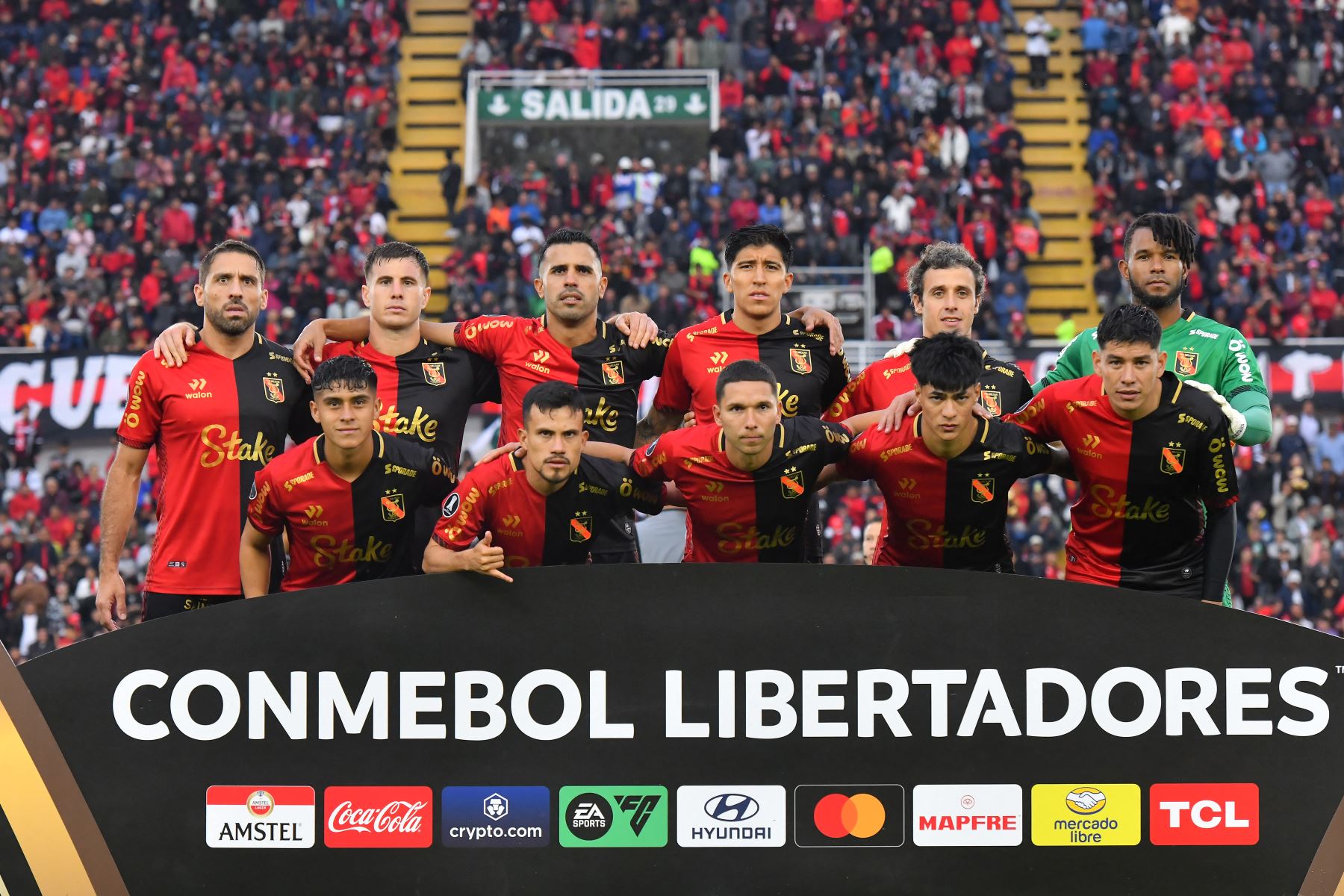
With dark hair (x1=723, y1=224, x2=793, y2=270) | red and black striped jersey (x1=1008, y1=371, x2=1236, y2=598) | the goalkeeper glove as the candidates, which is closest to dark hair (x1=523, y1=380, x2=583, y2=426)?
dark hair (x1=723, y1=224, x2=793, y2=270)

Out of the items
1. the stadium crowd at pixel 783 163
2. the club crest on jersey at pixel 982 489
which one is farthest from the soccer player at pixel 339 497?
the stadium crowd at pixel 783 163

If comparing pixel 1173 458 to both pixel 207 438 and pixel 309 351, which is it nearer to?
pixel 309 351

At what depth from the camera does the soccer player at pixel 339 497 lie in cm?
579

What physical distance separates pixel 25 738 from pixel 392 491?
1.59m

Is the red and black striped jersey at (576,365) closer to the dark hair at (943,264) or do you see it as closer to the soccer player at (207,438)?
the soccer player at (207,438)

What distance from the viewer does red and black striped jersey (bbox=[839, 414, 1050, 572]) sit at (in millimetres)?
5840

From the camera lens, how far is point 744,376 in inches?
228

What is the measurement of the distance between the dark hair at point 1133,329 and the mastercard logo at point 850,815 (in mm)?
1950

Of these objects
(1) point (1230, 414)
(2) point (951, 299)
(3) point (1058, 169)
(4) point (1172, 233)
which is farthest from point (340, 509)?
(3) point (1058, 169)

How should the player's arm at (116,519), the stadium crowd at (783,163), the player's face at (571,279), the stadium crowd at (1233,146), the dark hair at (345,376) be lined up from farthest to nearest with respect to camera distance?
the stadium crowd at (783,163)
the stadium crowd at (1233,146)
the player's face at (571,279)
the player's arm at (116,519)
the dark hair at (345,376)

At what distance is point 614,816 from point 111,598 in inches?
101

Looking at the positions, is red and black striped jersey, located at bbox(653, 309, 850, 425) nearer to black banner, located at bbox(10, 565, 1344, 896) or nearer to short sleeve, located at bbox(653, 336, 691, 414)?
short sleeve, located at bbox(653, 336, 691, 414)

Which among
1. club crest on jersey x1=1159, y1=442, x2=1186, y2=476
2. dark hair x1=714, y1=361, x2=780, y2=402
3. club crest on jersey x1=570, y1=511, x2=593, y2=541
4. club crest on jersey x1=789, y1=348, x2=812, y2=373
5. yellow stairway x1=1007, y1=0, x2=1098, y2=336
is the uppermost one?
yellow stairway x1=1007, y1=0, x2=1098, y2=336

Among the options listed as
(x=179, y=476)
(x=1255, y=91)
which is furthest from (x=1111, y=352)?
(x=1255, y=91)
